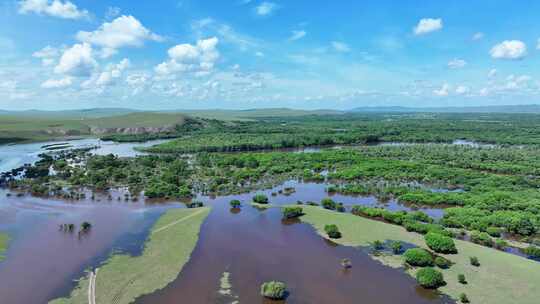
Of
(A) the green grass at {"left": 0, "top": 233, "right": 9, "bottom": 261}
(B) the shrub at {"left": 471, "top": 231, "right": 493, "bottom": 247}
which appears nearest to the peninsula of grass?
(A) the green grass at {"left": 0, "top": 233, "right": 9, "bottom": 261}

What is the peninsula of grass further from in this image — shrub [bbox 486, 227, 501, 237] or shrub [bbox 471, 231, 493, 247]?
shrub [bbox 486, 227, 501, 237]

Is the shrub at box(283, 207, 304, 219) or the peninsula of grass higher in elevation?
the shrub at box(283, 207, 304, 219)

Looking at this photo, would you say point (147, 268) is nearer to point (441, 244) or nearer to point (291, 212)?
point (291, 212)

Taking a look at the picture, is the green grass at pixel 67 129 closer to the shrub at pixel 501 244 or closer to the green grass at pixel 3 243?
the green grass at pixel 3 243

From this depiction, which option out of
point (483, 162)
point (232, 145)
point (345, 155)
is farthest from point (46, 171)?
point (483, 162)

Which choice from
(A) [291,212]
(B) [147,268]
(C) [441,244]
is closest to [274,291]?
(B) [147,268]

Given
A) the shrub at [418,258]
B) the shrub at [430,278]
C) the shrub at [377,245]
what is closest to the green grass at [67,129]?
the shrub at [377,245]
